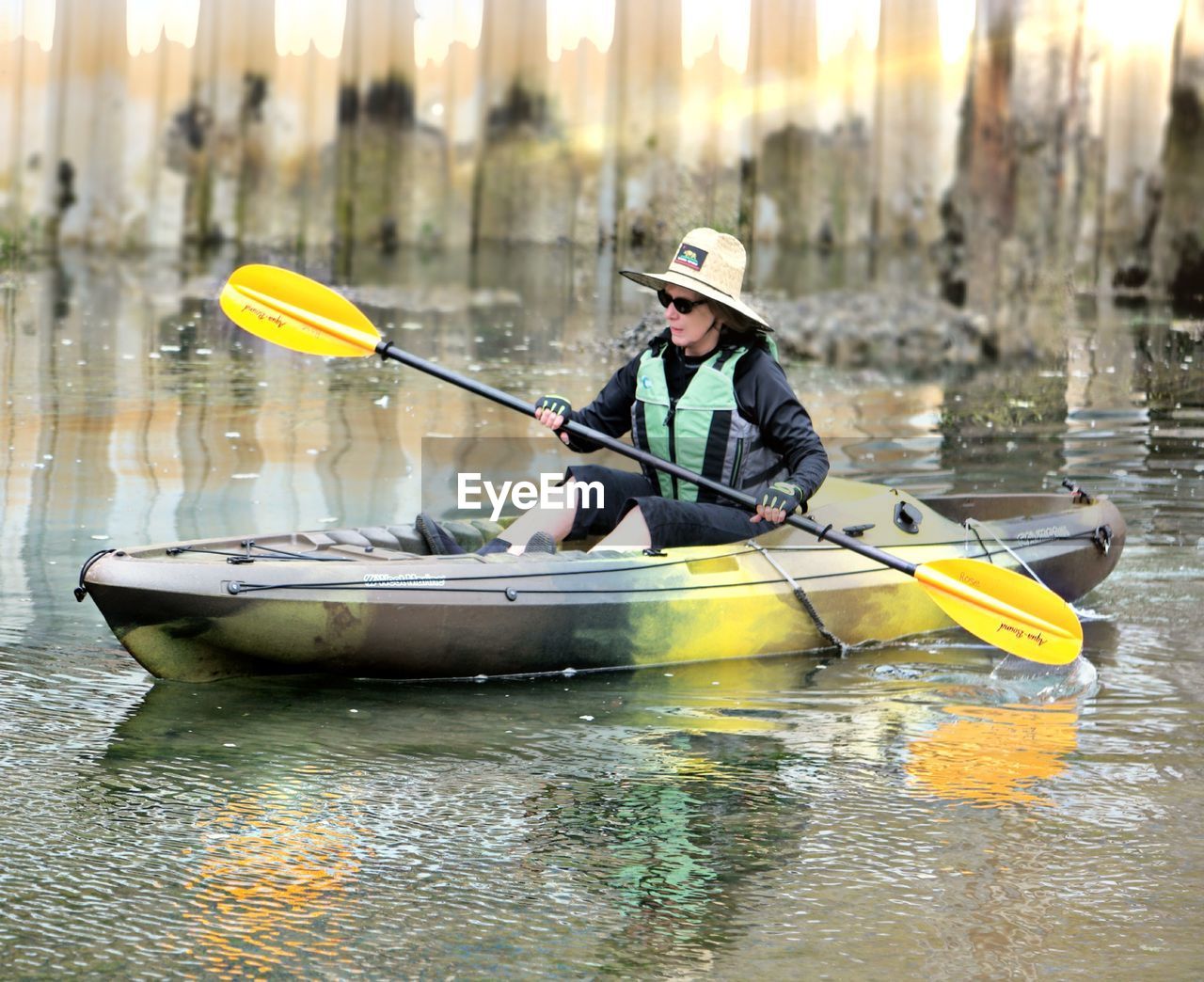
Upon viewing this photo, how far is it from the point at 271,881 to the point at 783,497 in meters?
1.94

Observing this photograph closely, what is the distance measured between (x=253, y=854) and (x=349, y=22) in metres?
8.86

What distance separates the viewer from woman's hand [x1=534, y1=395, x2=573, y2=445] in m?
Answer: 5.01

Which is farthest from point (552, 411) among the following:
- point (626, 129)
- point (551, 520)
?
point (626, 129)

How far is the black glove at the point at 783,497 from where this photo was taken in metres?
4.77

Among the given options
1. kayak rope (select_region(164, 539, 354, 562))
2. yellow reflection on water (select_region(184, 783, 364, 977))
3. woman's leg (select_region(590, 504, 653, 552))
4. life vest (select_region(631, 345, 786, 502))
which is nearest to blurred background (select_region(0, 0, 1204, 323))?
life vest (select_region(631, 345, 786, 502))

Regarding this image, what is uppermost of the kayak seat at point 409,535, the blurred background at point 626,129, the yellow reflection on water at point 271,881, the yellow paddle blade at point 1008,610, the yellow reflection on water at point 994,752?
the blurred background at point 626,129

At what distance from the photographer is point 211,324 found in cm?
1091

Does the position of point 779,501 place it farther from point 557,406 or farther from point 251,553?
point 251,553

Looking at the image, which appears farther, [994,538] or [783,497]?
[994,538]

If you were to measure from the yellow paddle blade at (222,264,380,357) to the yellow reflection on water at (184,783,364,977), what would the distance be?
1.92 metres

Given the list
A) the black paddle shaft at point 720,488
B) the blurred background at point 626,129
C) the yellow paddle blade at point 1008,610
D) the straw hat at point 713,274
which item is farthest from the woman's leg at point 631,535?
the blurred background at point 626,129

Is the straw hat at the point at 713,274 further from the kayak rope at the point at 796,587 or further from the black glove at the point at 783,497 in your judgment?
the kayak rope at the point at 796,587

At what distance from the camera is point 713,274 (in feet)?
16.3

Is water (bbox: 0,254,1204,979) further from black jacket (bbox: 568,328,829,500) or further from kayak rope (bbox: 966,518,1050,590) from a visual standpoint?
black jacket (bbox: 568,328,829,500)
